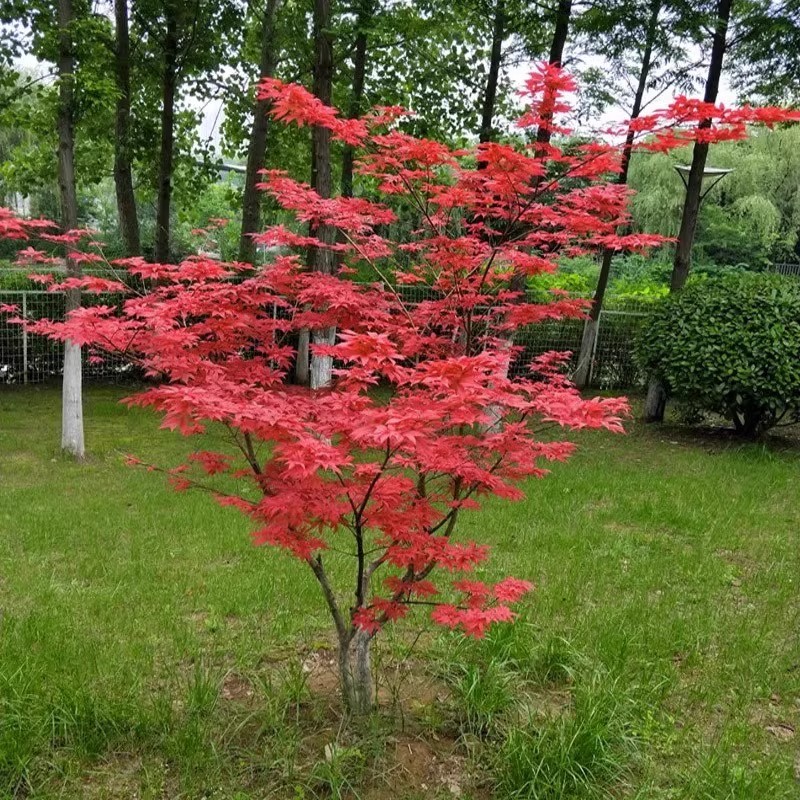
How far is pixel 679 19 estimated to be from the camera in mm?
7109

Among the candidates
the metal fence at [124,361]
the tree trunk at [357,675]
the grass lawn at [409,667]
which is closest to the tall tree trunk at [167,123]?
the metal fence at [124,361]

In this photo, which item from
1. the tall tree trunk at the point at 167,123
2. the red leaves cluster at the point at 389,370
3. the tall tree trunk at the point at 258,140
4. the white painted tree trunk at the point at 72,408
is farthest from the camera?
the tall tree trunk at the point at 167,123

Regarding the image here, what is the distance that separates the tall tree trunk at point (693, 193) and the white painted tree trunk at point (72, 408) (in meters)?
5.88

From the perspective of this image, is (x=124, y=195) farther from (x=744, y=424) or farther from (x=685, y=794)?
(x=685, y=794)

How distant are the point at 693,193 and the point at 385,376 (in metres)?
6.50

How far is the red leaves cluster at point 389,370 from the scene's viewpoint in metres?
2.00

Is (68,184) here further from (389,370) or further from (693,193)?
(693,193)

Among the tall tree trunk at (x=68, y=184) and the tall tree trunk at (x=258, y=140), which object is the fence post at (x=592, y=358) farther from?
the tall tree trunk at (x=68, y=184)

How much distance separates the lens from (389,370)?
1.92m

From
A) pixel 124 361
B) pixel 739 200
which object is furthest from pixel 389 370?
pixel 739 200

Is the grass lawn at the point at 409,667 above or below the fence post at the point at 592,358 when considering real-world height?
below

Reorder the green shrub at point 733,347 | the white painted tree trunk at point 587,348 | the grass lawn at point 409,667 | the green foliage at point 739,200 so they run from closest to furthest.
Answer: the grass lawn at point 409,667 → the green shrub at point 733,347 → the white painted tree trunk at point 587,348 → the green foliage at point 739,200

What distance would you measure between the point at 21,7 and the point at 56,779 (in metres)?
6.81

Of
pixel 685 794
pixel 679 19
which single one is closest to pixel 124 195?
pixel 679 19
